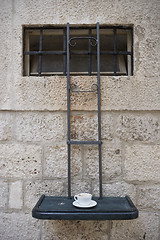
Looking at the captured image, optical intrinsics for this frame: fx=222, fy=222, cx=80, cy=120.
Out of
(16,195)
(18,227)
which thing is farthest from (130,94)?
(18,227)

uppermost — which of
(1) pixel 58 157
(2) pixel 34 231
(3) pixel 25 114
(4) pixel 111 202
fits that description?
(3) pixel 25 114

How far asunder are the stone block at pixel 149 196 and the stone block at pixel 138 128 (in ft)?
1.10

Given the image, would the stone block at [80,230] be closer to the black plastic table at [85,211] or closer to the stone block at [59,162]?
the black plastic table at [85,211]

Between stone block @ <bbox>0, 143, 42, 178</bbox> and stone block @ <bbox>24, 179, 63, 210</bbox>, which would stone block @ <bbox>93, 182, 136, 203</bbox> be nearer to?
stone block @ <bbox>24, 179, 63, 210</bbox>

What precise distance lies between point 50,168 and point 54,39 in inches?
44.5

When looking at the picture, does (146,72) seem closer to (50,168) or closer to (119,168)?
(119,168)

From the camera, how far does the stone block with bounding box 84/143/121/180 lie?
61.4 inches

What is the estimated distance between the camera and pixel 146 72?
1562mm

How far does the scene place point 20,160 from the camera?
158 cm

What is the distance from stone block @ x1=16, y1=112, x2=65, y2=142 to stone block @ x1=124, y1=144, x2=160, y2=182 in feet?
1.65

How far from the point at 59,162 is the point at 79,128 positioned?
279 mm

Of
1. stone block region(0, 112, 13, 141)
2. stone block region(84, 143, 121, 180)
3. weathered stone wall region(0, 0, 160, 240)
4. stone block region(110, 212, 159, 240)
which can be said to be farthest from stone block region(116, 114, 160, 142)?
stone block region(0, 112, 13, 141)

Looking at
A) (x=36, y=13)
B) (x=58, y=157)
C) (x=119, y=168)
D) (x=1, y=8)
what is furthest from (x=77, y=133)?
(x=1, y=8)

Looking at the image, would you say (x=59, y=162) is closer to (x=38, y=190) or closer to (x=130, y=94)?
(x=38, y=190)
